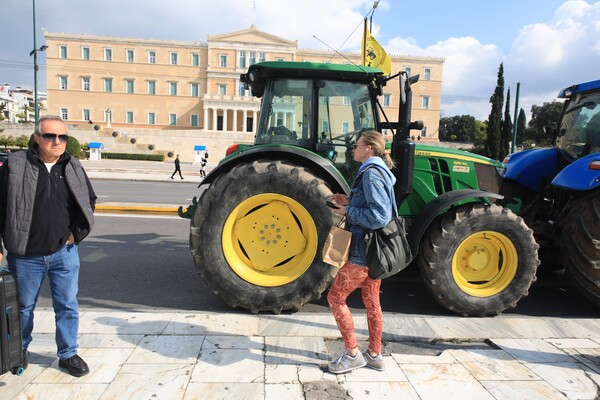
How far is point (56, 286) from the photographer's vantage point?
301cm

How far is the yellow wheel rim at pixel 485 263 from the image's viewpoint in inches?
169

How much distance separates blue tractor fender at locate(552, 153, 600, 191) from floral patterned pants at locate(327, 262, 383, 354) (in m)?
2.64

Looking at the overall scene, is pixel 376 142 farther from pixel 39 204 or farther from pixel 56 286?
pixel 56 286

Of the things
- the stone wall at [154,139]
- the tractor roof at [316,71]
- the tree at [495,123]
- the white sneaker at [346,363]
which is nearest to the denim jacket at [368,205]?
the white sneaker at [346,363]

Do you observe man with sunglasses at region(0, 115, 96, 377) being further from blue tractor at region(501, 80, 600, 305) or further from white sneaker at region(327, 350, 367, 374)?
blue tractor at region(501, 80, 600, 305)

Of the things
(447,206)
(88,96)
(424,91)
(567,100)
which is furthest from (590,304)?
(88,96)

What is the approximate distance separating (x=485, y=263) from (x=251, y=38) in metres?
71.8

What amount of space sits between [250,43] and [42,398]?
7308 centimetres

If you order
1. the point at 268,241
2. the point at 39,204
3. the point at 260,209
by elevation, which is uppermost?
the point at 39,204

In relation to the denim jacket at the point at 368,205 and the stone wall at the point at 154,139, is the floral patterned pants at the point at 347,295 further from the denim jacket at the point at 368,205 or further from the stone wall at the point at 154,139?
the stone wall at the point at 154,139

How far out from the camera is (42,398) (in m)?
2.74

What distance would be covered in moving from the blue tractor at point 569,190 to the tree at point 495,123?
37.4 metres

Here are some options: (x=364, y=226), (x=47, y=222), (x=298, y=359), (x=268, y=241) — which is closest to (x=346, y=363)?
(x=298, y=359)

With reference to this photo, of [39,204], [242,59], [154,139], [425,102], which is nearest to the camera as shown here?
[39,204]
